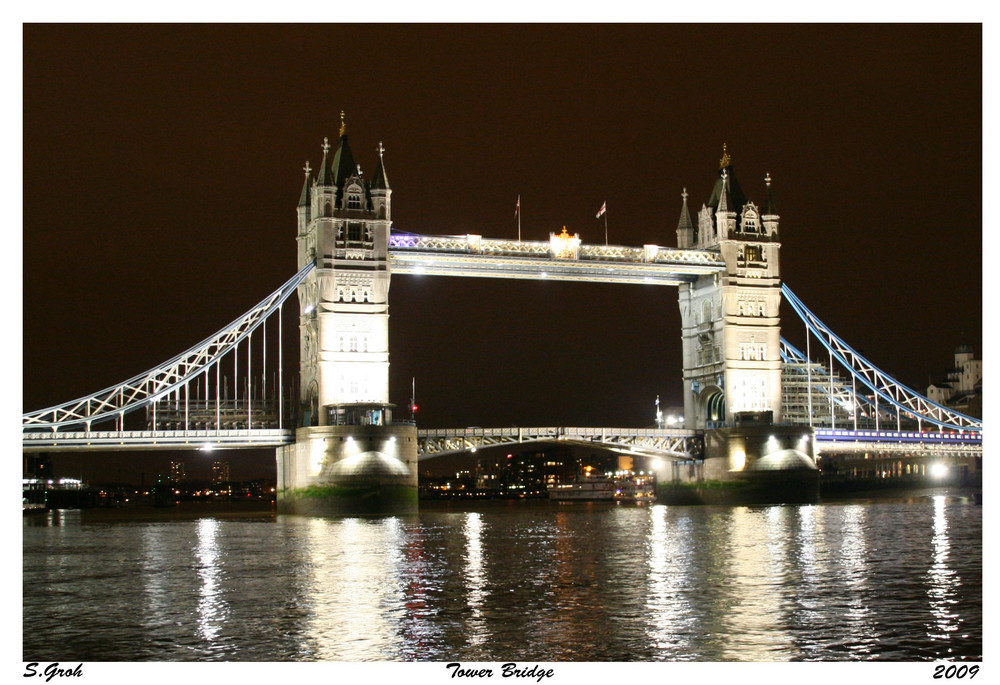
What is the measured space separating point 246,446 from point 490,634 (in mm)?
48880

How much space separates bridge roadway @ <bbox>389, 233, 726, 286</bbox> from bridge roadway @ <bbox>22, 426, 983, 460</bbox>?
365 inches

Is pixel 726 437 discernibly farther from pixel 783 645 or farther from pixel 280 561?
pixel 783 645

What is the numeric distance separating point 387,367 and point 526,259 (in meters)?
10.2

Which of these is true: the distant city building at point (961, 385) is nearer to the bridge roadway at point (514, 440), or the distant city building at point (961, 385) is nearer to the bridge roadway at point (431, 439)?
the bridge roadway at point (514, 440)

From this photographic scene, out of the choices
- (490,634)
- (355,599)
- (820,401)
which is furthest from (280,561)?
(820,401)

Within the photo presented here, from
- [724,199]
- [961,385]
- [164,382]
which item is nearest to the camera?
[164,382]

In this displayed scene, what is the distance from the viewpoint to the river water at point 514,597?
23.7 metres

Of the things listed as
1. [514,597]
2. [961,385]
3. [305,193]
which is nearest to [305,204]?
[305,193]

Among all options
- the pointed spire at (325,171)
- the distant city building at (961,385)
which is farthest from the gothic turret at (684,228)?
the distant city building at (961,385)
